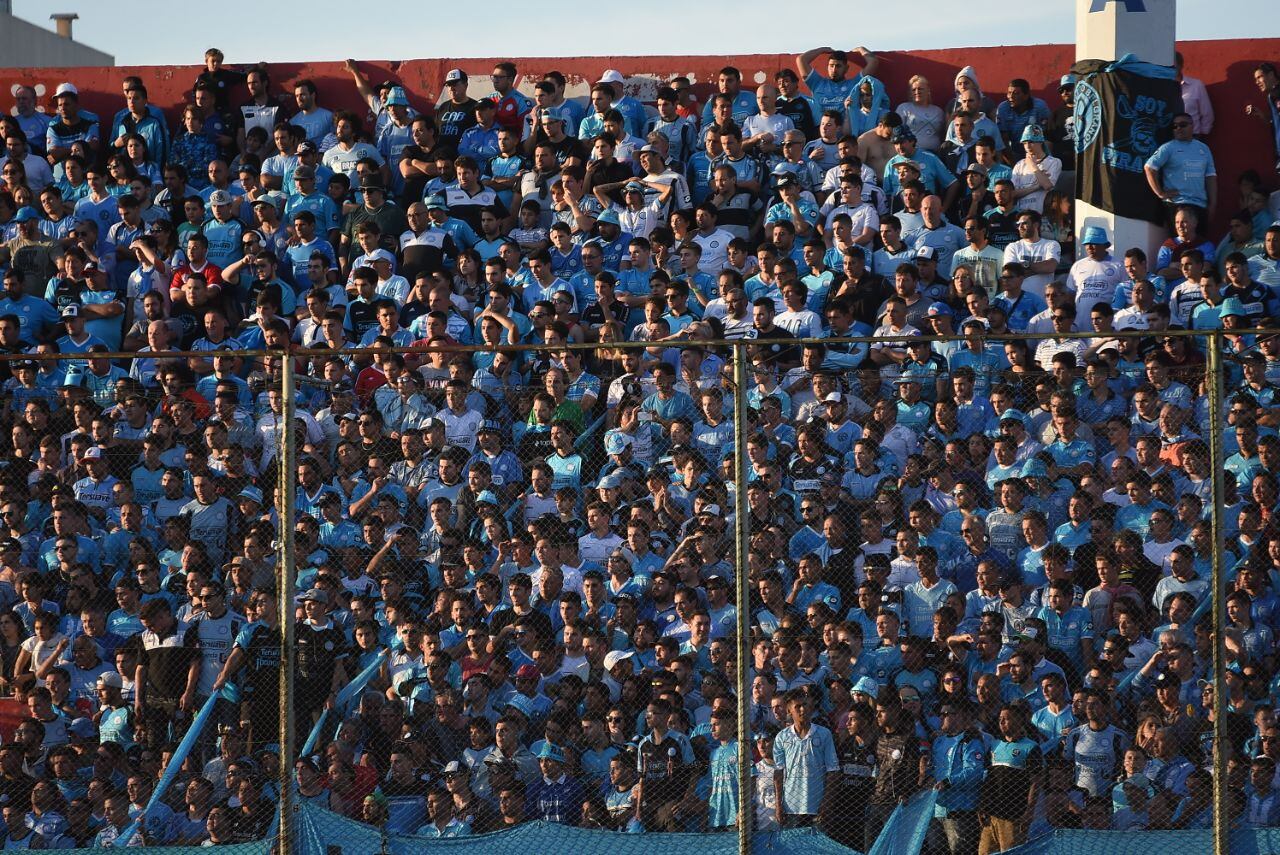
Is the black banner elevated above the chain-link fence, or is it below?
above

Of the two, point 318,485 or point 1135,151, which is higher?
point 1135,151

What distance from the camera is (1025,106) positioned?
1394 cm

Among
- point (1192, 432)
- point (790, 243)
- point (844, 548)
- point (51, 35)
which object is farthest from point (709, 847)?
point (51, 35)

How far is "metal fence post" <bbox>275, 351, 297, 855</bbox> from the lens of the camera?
801 cm

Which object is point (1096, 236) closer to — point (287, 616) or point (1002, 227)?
point (1002, 227)

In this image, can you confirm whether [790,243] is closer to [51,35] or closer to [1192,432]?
[1192,432]

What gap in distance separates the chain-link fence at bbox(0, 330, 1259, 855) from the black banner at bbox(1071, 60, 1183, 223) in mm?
3297

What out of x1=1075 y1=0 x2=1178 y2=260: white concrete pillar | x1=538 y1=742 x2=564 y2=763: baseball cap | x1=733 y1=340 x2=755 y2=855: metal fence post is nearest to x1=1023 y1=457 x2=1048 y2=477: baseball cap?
x1=733 y1=340 x2=755 y2=855: metal fence post

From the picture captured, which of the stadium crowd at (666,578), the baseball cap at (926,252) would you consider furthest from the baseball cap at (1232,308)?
the baseball cap at (926,252)

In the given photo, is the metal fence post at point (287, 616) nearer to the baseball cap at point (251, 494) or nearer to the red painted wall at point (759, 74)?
Answer: the baseball cap at point (251, 494)

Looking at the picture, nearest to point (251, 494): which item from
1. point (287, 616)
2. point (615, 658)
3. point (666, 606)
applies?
point (287, 616)

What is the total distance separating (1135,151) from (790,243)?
258 centimetres

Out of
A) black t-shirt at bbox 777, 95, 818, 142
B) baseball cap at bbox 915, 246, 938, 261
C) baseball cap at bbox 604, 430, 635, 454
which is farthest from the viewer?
black t-shirt at bbox 777, 95, 818, 142

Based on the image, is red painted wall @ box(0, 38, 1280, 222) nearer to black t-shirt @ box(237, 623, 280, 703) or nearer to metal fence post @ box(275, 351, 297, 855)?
black t-shirt @ box(237, 623, 280, 703)
